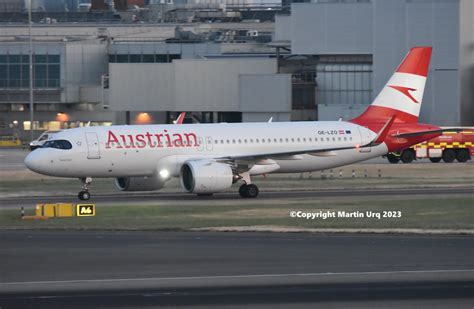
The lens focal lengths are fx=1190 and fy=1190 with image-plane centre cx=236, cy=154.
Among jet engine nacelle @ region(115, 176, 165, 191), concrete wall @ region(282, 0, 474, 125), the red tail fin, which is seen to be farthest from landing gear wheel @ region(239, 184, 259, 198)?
concrete wall @ region(282, 0, 474, 125)

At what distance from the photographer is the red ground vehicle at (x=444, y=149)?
258 feet

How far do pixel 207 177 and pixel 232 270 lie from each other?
2115 cm

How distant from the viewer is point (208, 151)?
5459 cm

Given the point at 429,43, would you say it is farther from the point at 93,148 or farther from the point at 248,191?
the point at 93,148

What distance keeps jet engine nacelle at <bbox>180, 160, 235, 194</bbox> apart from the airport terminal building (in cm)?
4693

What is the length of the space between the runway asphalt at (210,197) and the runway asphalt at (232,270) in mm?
13369

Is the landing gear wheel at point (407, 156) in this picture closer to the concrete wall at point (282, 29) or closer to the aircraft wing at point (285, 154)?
the aircraft wing at point (285, 154)

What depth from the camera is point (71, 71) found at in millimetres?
126250

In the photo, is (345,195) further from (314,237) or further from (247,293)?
(247,293)

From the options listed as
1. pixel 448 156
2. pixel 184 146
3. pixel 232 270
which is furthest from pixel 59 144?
pixel 448 156

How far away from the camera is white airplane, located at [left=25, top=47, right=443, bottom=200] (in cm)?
5262

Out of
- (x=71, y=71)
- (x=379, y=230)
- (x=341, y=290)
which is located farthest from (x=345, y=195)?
(x=71, y=71)

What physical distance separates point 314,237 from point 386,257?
5.15m

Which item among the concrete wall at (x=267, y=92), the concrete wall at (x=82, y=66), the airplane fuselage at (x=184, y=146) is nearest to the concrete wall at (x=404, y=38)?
the concrete wall at (x=267, y=92)
